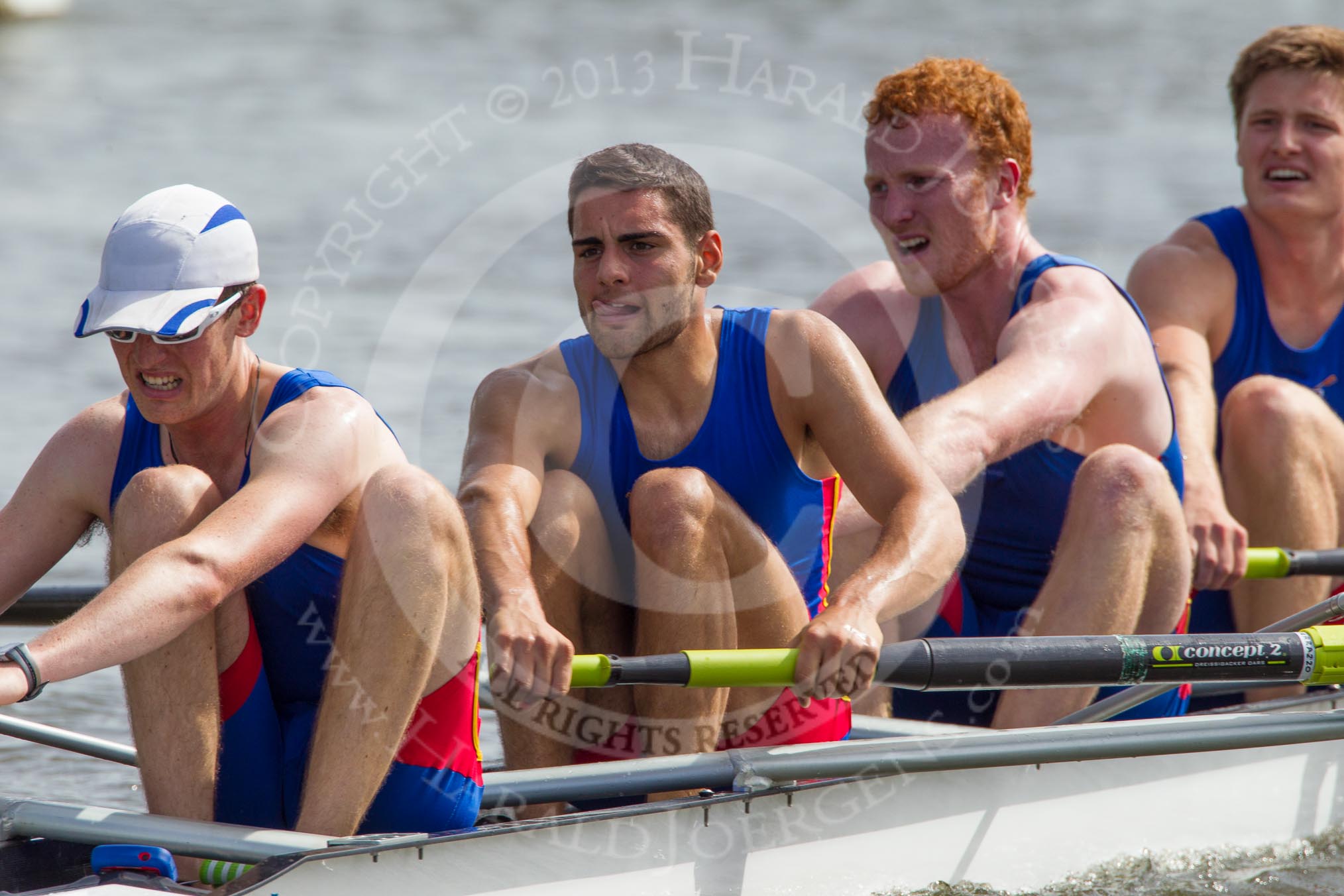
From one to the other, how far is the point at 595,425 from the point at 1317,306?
8.57 ft

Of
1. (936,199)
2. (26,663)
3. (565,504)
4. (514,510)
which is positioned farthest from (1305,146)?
(26,663)

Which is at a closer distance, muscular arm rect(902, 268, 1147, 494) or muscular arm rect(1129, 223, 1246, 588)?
muscular arm rect(902, 268, 1147, 494)

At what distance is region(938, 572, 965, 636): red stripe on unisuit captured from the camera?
4312 mm

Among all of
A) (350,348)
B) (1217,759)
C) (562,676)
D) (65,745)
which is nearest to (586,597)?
(562,676)

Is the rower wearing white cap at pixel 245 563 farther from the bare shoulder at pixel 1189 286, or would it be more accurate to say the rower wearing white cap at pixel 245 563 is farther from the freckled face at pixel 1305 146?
Answer: the freckled face at pixel 1305 146

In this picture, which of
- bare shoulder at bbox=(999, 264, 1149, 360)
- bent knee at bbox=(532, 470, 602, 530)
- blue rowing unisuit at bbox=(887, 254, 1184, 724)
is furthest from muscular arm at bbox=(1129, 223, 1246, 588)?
bent knee at bbox=(532, 470, 602, 530)

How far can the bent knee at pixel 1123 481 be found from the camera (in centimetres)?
390

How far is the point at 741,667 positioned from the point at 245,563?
994mm

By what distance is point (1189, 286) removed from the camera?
4.88m

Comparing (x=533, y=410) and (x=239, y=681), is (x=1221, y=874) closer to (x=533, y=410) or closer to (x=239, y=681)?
(x=533, y=410)

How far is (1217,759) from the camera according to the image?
380cm

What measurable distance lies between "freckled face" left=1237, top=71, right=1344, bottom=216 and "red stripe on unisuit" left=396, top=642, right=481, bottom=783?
10.4 feet

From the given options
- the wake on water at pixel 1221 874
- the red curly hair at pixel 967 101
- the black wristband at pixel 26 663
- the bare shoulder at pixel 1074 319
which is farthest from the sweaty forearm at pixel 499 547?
the red curly hair at pixel 967 101

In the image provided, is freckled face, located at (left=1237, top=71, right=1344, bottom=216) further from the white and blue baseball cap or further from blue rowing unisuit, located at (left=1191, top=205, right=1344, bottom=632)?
the white and blue baseball cap
